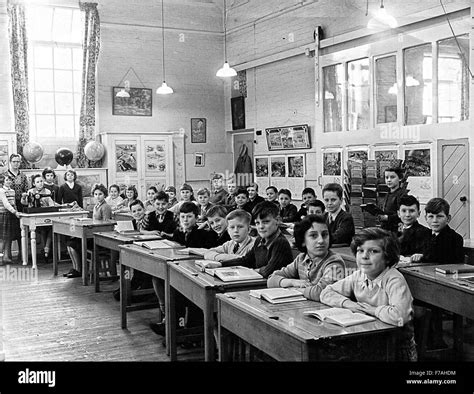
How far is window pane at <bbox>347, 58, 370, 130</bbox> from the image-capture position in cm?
811

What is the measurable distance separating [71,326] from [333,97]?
5451 millimetres

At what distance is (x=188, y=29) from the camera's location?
11.1m

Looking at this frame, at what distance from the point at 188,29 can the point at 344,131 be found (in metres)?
4.22

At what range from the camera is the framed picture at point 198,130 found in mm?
11336

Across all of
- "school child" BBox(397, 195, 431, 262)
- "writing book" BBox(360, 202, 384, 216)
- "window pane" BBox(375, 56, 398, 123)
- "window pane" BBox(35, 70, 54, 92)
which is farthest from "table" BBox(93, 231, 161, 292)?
"window pane" BBox(35, 70, 54, 92)

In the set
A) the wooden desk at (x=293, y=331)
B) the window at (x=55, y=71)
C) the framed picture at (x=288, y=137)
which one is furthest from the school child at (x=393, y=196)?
the window at (x=55, y=71)

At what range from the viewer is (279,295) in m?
2.56

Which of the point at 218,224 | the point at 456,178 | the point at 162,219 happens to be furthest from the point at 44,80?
the point at 456,178

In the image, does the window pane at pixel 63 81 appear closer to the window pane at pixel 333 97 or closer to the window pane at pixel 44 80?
the window pane at pixel 44 80

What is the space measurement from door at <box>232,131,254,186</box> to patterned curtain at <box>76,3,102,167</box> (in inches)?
105

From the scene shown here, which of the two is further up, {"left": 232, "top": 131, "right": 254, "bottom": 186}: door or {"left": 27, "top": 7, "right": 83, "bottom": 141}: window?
{"left": 27, "top": 7, "right": 83, "bottom": 141}: window

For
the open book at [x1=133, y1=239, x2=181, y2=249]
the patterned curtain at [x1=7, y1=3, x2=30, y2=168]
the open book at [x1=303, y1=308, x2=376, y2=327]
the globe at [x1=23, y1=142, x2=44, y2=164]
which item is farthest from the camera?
the patterned curtain at [x1=7, y1=3, x2=30, y2=168]

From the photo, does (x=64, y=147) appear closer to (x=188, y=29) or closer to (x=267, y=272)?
(x=188, y=29)

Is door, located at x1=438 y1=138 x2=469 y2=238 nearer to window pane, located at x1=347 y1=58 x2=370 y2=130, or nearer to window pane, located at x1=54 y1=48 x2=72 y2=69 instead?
window pane, located at x1=347 y1=58 x2=370 y2=130
